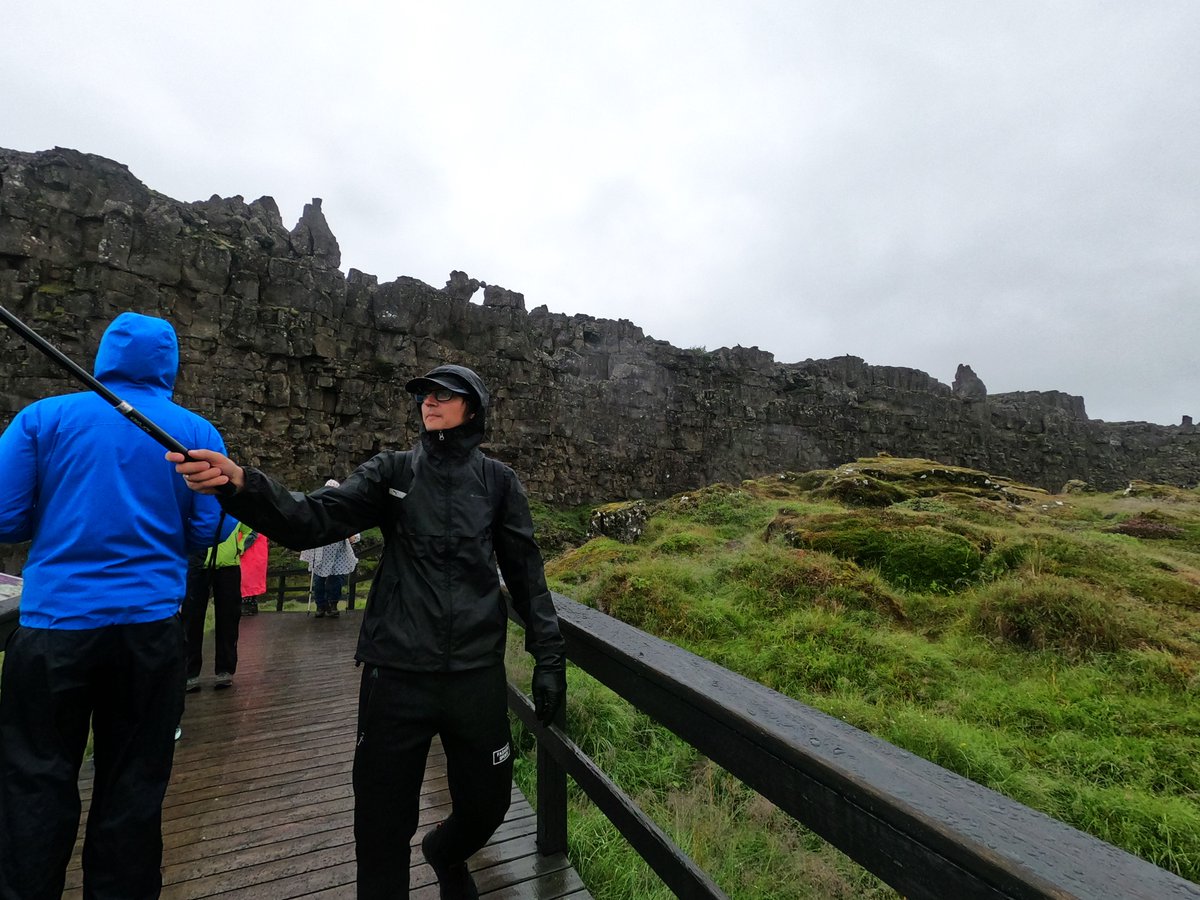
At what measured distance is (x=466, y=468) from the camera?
243 centimetres

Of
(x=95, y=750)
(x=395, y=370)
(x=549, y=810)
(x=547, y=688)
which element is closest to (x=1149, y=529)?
(x=549, y=810)

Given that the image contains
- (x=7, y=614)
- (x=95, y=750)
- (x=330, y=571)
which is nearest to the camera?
(x=95, y=750)

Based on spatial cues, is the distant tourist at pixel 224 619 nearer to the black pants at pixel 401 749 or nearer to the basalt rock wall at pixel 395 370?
the black pants at pixel 401 749

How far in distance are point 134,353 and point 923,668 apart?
561 centimetres

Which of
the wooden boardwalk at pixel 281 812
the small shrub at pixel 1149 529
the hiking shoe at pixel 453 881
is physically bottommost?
the wooden boardwalk at pixel 281 812

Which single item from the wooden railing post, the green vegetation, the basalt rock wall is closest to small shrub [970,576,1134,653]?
the green vegetation

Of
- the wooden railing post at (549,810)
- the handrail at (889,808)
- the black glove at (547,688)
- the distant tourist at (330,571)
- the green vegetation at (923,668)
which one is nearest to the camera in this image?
the handrail at (889,808)

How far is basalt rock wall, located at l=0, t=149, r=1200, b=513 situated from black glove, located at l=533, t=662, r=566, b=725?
1556 cm

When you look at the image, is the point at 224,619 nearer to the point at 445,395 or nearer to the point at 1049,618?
the point at 445,395

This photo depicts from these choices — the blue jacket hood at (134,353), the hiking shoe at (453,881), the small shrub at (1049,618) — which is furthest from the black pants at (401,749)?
the small shrub at (1049,618)

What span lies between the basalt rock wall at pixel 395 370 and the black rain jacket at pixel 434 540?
1525 cm

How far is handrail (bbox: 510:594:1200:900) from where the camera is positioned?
938 millimetres

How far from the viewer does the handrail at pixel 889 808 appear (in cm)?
94

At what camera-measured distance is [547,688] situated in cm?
255
